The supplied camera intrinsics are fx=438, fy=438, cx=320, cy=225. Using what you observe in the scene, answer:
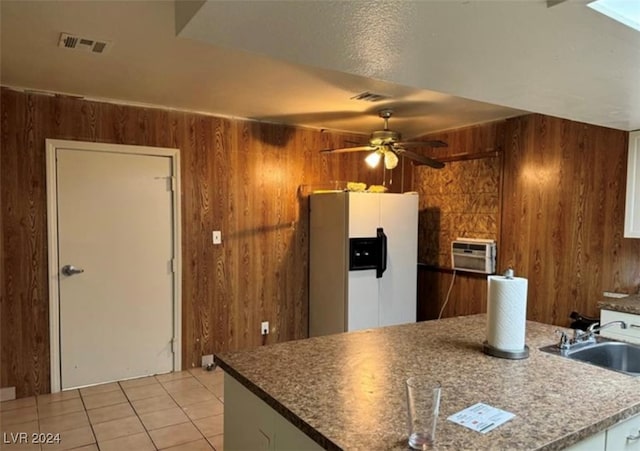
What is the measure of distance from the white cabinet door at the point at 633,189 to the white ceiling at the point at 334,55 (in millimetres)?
171

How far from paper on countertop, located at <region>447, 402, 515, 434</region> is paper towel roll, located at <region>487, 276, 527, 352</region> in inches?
21.6

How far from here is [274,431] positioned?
1437mm

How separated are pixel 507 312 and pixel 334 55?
1.25m

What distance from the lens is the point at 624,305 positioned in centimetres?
292

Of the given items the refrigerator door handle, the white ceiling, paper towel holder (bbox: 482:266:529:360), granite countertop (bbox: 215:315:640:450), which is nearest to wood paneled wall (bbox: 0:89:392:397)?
the white ceiling

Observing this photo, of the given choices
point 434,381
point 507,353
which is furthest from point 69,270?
point 507,353

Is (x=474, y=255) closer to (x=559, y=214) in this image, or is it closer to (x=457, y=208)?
(x=457, y=208)

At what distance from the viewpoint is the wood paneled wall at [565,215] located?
3.39 meters

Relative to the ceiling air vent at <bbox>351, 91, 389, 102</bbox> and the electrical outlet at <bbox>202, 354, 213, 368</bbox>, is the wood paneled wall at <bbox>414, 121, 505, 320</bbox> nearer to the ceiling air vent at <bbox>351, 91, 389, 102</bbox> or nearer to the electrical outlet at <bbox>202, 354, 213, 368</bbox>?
the ceiling air vent at <bbox>351, 91, 389, 102</bbox>

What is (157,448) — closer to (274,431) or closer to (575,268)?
(274,431)

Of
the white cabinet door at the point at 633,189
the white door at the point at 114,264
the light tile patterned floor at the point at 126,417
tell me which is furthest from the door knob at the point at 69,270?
the white cabinet door at the point at 633,189

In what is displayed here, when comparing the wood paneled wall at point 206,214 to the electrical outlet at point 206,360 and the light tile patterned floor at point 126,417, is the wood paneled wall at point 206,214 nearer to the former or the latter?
the electrical outlet at point 206,360

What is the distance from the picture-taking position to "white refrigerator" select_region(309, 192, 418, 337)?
4.18m

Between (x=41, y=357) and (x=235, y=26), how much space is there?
130 inches
